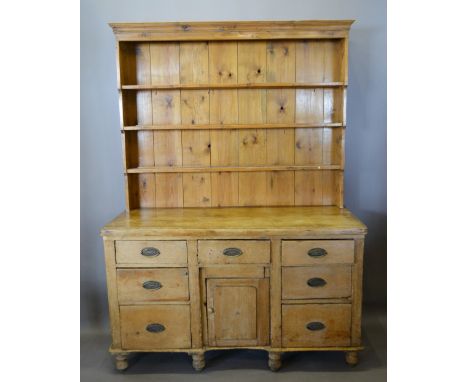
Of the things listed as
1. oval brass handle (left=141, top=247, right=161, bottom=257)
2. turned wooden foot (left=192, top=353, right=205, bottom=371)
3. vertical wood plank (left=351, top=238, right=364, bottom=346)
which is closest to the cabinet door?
turned wooden foot (left=192, top=353, right=205, bottom=371)

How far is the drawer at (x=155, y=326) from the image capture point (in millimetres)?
2209

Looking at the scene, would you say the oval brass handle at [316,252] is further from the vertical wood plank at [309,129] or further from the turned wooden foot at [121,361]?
the turned wooden foot at [121,361]

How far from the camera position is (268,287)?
219cm

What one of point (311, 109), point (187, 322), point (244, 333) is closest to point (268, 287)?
point (244, 333)

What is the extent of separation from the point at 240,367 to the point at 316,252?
34.8 inches

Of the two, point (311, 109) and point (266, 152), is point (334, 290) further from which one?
point (311, 109)

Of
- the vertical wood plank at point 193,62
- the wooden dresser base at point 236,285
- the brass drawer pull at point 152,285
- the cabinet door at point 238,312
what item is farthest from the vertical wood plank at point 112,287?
the vertical wood plank at point 193,62

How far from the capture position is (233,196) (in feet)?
8.83

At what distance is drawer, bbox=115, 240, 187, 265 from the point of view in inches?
85.2

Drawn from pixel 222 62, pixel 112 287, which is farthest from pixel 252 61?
pixel 112 287

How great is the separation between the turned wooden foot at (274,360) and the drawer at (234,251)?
574 millimetres

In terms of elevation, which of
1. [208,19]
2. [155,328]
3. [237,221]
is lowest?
[155,328]

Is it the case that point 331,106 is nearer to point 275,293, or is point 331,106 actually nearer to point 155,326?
point 275,293

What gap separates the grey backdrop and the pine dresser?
22 centimetres
